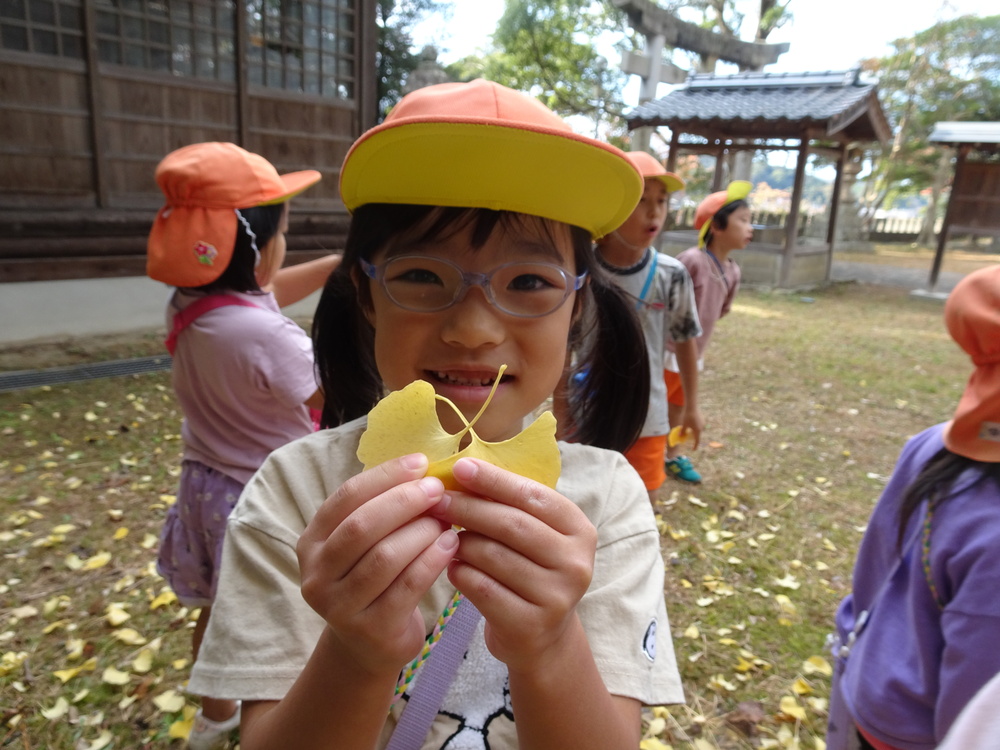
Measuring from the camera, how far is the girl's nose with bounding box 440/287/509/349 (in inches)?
38.4

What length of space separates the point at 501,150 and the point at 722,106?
12.2 metres

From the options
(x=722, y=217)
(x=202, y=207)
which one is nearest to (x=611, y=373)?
(x=202, y=207)

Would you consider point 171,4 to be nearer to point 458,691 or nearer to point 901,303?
point 458,691

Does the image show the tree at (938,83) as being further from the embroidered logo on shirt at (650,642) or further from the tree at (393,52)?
the embroidered logo on shirt at (650,642)

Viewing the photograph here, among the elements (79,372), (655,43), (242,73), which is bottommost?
(79,372)

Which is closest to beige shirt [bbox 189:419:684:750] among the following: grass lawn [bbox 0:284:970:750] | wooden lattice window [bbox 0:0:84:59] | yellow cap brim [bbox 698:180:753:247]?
grass lawn [bbox 0:284:970:750]

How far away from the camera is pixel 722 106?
38.3 feet

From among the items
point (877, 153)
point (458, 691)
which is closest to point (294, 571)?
point (458, 691)

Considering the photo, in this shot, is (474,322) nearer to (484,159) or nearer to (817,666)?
(484,159)

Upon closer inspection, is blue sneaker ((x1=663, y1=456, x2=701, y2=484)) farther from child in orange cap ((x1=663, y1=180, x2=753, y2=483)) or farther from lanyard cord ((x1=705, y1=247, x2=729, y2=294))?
lanyard cord ((x1=705, y1=247, x2=729, y2=294))

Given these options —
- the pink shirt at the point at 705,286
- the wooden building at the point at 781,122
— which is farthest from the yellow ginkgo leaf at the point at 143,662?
the wooden building at the point at 781,122

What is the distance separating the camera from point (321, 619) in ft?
3.52

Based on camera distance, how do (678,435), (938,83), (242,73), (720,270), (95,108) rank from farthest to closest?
1. (938,83)
2. (242,73)
3. (95,108)
4. (720,270)
5. (678,435)

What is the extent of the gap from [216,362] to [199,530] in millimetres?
516
